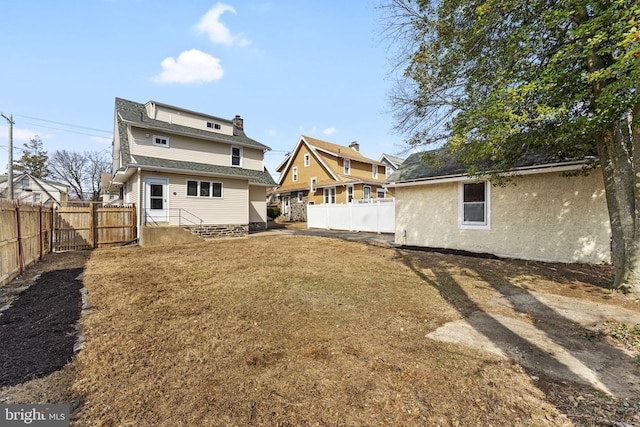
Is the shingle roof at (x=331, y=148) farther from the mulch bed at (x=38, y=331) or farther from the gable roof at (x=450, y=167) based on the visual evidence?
the mulch bed at (x=38, y=331)

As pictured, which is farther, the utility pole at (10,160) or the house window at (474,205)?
the utility pole at (10,160)

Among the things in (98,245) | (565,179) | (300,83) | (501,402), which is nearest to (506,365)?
(501,402)

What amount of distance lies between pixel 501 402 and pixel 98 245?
1477cm

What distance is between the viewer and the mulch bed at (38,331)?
2727 mm

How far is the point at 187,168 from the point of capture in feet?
47.0

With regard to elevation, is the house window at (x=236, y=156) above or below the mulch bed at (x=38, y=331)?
above

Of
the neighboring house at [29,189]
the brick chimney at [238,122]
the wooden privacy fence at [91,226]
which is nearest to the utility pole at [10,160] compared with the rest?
the wooden privacy fence at [91,226]

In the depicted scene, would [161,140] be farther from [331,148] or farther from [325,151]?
[331,148]

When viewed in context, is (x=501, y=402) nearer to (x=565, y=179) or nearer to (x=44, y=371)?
(x=44, y=371)

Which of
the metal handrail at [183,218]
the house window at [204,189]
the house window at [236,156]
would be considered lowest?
the metal handrail at [183,218]

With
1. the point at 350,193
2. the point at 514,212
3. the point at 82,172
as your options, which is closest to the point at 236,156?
the point at 350,193

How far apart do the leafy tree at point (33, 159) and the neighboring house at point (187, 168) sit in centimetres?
3767

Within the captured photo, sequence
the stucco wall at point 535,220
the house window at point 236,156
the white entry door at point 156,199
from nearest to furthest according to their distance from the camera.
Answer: the stucco wall at point 535,220
the white entry door at point 156,199
the house window at point 236,156

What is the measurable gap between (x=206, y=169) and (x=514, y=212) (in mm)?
14294
